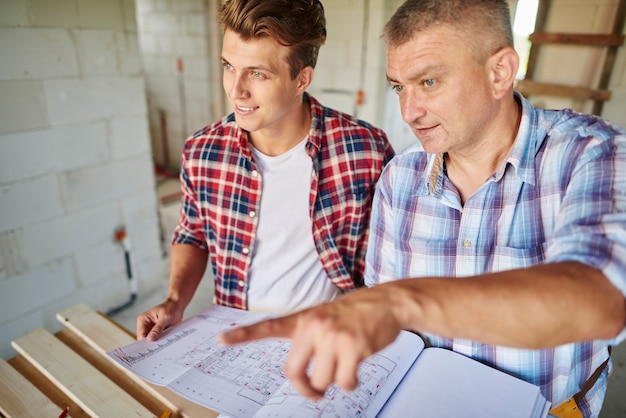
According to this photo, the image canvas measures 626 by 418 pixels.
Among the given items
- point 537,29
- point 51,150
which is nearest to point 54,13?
point 51,150

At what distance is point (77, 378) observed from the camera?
41.8 inches

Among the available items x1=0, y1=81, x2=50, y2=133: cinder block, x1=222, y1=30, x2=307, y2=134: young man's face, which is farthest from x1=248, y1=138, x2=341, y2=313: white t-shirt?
x1=0, y1=81, x2=50, y2=133: cinder block

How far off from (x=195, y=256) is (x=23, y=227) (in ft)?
4.47

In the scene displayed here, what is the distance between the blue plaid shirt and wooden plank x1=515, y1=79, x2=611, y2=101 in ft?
8.92

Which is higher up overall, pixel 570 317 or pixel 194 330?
pixel 570 317

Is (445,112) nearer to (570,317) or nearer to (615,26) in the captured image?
(570,317)

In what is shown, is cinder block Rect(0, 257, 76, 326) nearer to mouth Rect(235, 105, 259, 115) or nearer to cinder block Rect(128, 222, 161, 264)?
cinder block Rect(128, 222, 161, 264)

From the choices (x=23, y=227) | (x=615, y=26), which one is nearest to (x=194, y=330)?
(x=23, y=227)

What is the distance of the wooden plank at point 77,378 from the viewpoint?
0.96m

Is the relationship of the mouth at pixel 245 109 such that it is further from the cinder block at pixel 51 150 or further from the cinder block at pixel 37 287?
the cinder block at pixel 37 287

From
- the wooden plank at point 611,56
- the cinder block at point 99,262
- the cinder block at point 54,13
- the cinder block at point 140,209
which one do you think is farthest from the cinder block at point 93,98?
the wooden plank at point 611,56

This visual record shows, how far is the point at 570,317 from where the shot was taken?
0.52 m

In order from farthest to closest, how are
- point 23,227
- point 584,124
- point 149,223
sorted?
point 149,223
point 23,227
point 584,124

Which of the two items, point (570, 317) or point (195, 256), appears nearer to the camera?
point (570, 317)
